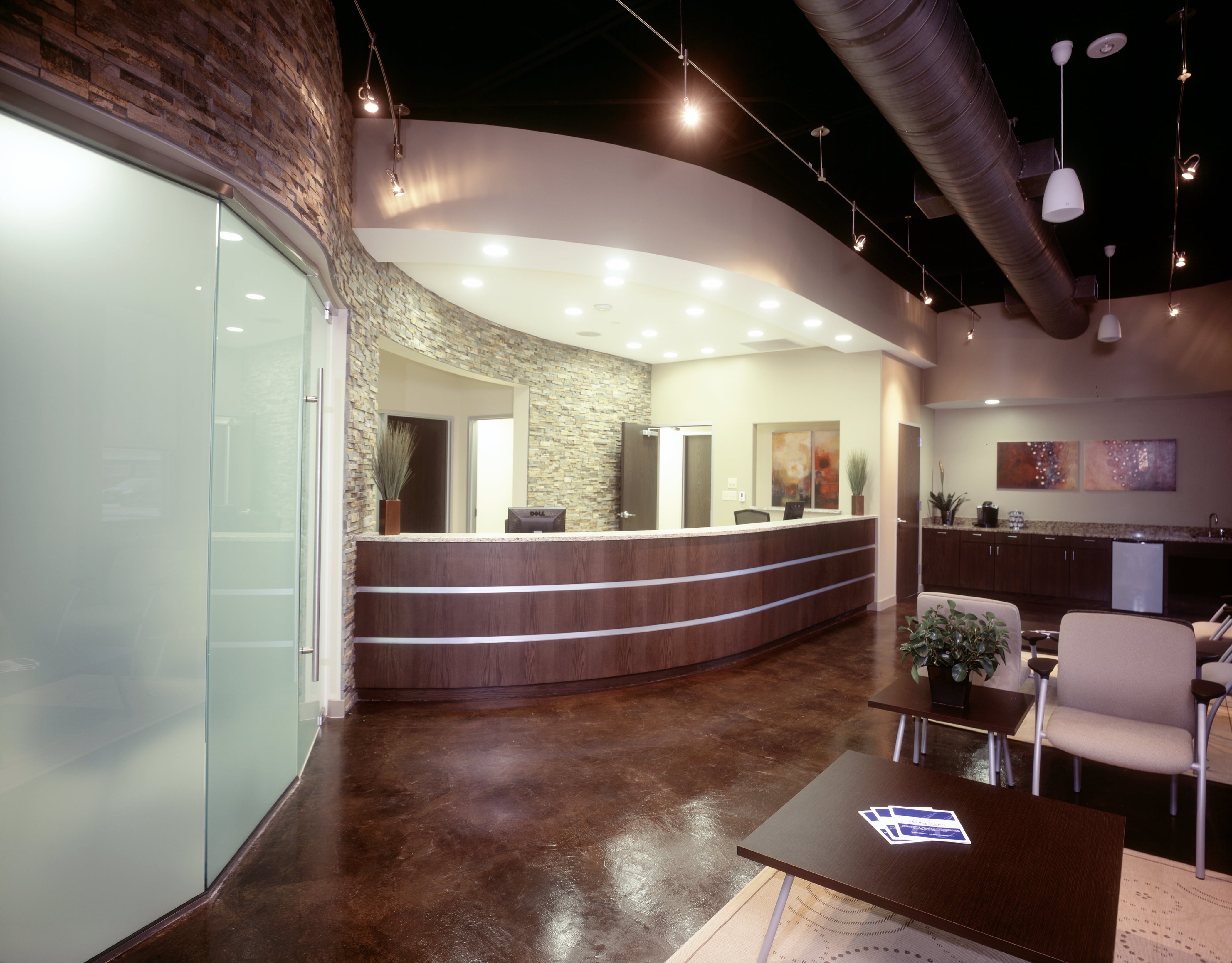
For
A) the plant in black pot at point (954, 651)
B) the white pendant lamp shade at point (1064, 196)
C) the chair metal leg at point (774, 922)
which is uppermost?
the white pendant lamp shade at point (1064, 196)

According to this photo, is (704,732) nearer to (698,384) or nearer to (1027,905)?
(1027,905)

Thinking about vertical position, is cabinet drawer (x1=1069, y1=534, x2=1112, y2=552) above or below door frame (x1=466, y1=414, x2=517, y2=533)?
below

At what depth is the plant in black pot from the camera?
2.98 meters

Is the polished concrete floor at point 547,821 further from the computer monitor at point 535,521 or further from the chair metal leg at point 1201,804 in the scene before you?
the computer monitor at point 535,521

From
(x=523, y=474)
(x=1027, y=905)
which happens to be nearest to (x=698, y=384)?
(x=523, y=474)

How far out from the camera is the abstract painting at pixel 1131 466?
794cm

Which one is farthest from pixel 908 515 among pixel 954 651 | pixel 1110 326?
pixel 954 651

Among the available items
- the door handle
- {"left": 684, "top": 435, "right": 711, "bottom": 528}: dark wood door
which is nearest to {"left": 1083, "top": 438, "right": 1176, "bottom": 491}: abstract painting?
{"left": 684, "top": 435, "right": 711, "bottom": 528}: dark wood door

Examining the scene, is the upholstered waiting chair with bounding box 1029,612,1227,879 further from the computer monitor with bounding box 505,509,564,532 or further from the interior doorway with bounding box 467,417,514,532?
the interior doorway with bounding box 467,417,514,532

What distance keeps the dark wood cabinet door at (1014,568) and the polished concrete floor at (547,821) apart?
16.2ft

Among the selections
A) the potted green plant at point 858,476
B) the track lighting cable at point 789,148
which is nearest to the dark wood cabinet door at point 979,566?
the potted green plant at point 858,476

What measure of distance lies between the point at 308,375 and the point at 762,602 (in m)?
4.17

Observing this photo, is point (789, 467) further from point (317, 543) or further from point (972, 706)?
point (317, 543)

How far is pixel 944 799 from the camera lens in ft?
7.37
